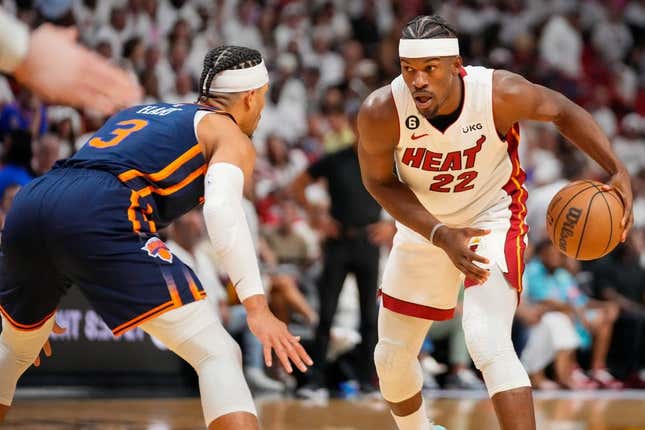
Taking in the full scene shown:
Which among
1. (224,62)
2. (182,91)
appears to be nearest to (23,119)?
(182,91)

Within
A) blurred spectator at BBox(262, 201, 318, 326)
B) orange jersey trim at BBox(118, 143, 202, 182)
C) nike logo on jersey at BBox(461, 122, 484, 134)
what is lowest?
blurred spectator at BBox(262, 201, 318, 326)

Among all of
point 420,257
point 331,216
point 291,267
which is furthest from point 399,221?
point 291,267

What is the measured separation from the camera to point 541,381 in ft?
36.7

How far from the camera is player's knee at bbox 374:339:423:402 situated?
5.69m

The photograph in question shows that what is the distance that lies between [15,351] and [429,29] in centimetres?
236

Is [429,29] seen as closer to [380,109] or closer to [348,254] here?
[380,109]

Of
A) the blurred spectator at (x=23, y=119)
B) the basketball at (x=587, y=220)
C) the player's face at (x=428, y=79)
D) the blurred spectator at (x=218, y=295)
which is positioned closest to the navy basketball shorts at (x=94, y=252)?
the player's face at (x=428, y=79)

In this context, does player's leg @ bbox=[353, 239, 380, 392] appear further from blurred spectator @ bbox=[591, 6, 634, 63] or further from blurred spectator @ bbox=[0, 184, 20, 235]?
blurred spectator @ bbox=[591, 6, 634, 63]

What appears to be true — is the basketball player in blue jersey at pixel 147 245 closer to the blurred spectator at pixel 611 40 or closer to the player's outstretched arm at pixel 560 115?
the player's outstretched arm at pixel 560 115

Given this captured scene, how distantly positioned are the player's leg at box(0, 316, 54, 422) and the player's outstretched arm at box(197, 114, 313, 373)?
0.96m

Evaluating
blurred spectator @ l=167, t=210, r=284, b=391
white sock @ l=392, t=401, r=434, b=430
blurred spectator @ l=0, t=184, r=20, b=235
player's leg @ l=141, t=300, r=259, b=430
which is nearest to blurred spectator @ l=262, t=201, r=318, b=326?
blurred spectator @ l=167, t=210, r=284, b=391

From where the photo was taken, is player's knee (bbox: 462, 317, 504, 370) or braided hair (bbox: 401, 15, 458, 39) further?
braided hair (bbox: 401, 15, 458, 39)

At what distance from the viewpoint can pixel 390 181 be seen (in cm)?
567

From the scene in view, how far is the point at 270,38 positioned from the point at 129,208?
35.1 ft
